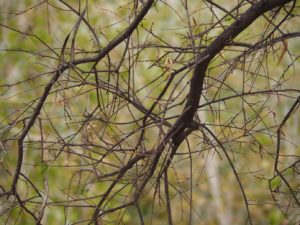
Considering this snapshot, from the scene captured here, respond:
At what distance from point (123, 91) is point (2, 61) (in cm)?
276

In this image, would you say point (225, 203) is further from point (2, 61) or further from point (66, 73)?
point (66, 73)

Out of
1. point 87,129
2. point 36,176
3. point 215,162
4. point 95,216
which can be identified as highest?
point 215,162

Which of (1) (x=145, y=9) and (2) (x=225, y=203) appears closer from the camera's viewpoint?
(1) (x=145, y=9)

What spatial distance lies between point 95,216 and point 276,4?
77 cm

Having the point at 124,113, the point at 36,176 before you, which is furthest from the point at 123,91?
the point at 124,113

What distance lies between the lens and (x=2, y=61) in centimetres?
446

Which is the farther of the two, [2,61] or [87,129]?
[2,61]

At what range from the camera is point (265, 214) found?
A: 21.9 feet

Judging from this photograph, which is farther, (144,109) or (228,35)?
(144,109)

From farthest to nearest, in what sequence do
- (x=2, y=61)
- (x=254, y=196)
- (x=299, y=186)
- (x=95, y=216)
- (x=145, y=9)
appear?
(x=254, y=196)
(x=2, y=61)
(x=299, y=186)
(x=95, y=216)
(x=145, y=9)

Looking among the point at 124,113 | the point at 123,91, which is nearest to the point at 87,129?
the point at 123,91

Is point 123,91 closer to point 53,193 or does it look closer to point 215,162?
point 53,193

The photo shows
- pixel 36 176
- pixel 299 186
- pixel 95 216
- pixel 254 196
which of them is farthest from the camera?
pixel 254 196

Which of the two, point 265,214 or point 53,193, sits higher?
point 265,214
